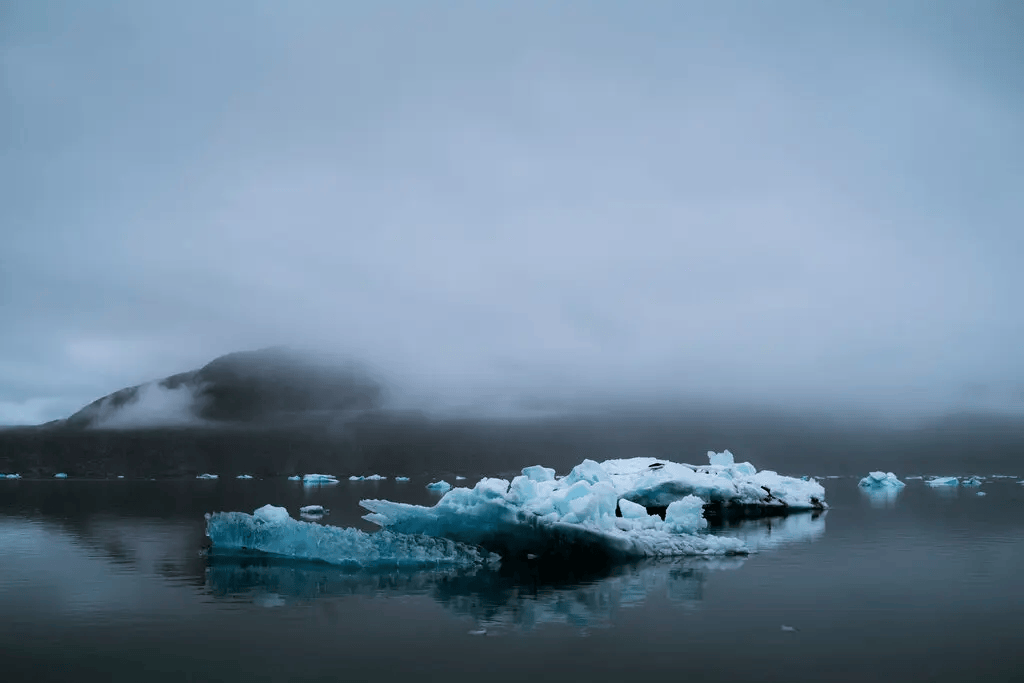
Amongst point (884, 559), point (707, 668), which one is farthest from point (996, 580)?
point (707, 668)

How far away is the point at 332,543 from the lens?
19.1 m

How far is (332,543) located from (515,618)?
264 inches

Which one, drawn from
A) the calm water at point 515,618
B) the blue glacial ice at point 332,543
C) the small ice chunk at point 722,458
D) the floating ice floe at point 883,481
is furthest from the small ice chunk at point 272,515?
the floating ice floe at point 883,481

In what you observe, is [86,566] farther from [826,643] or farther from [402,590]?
[826,643]

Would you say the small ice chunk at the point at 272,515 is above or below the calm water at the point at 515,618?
above

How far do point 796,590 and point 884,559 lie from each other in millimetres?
7124

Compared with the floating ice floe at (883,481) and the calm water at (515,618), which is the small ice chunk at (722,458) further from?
the floating ice floe at (883,481)

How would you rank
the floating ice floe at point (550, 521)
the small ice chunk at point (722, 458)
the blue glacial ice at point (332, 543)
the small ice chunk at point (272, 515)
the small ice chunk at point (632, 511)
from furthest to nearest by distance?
the small ice chunk at point (722, 458)
the small ice chunk at point (632, 511)
the floating ice floe at point (550, 521)
the small ice chunk at point (272, 515)
the blue glacial ice at point (332, 543)

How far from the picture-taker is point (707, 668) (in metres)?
11.1

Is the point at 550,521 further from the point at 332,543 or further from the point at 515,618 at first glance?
the point at 515,618

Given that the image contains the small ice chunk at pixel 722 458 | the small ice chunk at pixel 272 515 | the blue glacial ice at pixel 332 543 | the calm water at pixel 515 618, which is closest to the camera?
the calm water at pixel 515 618

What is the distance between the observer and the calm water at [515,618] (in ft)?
36.5

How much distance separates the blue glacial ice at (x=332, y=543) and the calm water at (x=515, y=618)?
0.42m

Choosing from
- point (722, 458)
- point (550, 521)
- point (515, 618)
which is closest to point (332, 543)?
point (550, 521)
